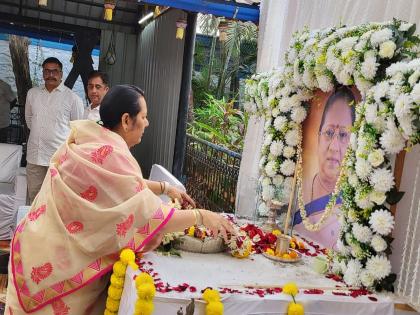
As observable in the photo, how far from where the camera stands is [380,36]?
215 cm

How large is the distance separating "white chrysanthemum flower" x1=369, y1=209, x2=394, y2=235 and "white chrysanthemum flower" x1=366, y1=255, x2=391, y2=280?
0.44ft

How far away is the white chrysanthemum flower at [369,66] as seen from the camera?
217 centimetres

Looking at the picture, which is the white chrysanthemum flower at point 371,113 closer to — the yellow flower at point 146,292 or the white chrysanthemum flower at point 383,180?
the white chrysanthemum flower at point 383,180

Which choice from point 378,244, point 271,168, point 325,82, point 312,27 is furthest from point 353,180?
point 312,27

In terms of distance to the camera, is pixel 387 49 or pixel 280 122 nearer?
pixel 387 49

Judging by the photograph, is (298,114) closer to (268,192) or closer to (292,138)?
(292,138)

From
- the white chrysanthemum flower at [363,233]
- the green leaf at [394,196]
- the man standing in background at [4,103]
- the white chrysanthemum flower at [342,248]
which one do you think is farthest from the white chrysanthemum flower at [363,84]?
the man standing in background at [4,103]

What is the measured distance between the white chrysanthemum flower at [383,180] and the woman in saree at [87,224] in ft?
2.57

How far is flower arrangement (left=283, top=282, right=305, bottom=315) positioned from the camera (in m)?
2.05

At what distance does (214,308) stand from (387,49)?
1406mm

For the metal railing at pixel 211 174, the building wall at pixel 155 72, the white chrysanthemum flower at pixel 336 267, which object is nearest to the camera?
the white chrysanthemum flower at pixel 336 267

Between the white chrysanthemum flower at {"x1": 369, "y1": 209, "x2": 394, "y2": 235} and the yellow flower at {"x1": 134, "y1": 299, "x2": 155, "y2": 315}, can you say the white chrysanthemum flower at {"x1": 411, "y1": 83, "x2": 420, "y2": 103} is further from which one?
the yellow flower at {"x1": 134, "y1": 299, "x2": 155, "y2": 315}

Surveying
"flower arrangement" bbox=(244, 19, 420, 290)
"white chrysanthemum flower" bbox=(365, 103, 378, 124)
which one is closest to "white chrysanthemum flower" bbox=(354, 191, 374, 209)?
"flower arrangement" bbox=(244, 19, 420, 290)

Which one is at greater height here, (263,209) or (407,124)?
(407,124)
